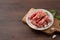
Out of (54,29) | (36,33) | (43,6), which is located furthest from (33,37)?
(43,6)

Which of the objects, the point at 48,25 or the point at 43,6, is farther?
the point at 43,6

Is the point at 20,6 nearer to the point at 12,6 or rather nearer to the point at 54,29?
the point at 12,6

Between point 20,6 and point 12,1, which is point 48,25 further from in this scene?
point 12,1

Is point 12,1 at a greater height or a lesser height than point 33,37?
greater

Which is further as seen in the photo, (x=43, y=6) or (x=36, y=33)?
(x=43, y=6)

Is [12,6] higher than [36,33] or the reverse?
higher

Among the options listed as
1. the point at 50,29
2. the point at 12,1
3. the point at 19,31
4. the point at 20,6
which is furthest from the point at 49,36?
the point at 12,1
